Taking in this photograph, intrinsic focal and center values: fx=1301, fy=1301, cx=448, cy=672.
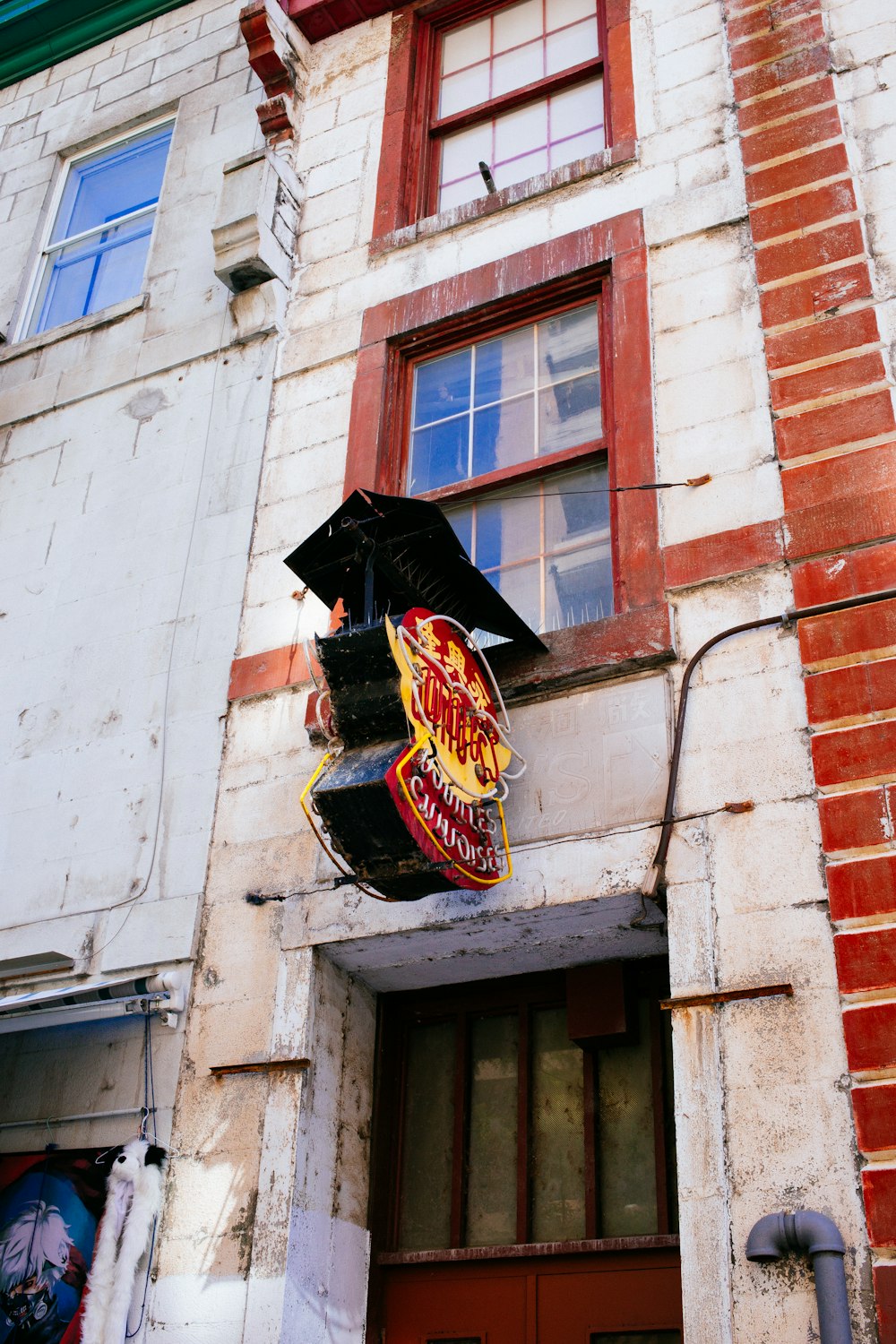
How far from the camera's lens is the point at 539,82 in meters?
9.24

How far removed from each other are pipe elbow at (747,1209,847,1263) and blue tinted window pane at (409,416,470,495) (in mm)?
4526

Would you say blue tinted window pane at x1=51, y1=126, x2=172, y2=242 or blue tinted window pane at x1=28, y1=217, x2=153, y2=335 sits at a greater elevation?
blue tinted window pane at x1=51, y1=126, x2=172, y2=242

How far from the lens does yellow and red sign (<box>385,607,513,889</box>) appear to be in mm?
5230

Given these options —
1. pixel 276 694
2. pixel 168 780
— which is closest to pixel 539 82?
pixel 276 694

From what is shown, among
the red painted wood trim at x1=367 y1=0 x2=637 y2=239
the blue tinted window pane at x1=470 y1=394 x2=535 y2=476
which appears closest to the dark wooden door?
the blue tinted window pane at x1=470 y1=394 x2=535 y2=476

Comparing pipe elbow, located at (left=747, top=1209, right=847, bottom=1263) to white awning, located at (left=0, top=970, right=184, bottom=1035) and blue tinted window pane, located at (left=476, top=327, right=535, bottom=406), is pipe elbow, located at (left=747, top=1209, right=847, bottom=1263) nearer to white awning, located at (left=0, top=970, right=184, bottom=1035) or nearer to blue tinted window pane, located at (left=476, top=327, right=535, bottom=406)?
white awning, located at (left=0, top=970, right=184, bottom=1035)

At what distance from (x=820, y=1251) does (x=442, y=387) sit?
5517 millimetres

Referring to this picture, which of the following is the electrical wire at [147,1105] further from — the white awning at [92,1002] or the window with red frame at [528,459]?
the window with red frame at [528,459]

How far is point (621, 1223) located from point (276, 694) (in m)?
3.22

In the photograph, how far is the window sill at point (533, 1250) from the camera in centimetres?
548

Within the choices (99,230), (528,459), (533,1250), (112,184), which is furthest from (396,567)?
(112,184)

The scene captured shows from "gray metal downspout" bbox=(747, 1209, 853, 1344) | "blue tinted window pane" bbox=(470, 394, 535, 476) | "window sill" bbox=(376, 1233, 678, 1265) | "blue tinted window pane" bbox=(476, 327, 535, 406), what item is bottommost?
"gray metal downspout" bbox=(747, 1209, 853, 1344)

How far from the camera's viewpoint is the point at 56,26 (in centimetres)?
1212

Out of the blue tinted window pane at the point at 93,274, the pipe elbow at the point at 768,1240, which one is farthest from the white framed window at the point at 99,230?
the pipe elbow at the point at 768,1240
